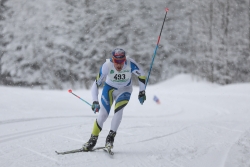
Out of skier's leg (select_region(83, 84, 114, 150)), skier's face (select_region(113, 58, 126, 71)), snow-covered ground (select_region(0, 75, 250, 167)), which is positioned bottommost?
snow-covered ground (select_region(0, 75, 250, 167))

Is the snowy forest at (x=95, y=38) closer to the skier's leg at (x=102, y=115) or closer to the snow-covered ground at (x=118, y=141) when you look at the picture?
the snow-covered ground at (x=118, y=141)

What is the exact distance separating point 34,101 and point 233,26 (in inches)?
669

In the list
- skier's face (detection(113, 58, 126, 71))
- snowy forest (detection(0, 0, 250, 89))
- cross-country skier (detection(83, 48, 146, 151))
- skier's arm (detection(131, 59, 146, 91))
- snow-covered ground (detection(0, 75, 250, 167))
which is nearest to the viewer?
snow-covered ground (detection(0, 75, 250, 167))

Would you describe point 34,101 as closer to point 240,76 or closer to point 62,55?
point 62,55

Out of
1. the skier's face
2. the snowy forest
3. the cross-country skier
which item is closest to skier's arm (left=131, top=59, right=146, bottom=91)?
the cross-country skier

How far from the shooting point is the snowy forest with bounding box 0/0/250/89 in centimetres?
2377

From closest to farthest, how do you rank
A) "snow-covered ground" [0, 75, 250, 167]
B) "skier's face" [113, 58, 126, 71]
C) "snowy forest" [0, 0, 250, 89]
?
"snow-covered ground" [0, 75, 250, 167] < "skier's face" [113, 58, 126, 71] < "snowy forest" [0, 0, 250, 89]

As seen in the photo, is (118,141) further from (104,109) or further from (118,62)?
(118,62)

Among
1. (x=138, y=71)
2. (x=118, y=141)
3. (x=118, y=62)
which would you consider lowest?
(x=118, y=141)

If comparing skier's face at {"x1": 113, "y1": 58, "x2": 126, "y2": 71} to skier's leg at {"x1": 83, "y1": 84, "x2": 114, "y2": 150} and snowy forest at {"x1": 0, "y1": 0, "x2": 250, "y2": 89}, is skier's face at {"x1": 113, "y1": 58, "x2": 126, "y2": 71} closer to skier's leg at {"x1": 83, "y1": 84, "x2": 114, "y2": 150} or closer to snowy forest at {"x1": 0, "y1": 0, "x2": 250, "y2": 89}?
skier's leg at {"x1": 83, "y1": 84, "x2": 114, "y2": 150}

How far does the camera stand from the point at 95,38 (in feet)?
85.0

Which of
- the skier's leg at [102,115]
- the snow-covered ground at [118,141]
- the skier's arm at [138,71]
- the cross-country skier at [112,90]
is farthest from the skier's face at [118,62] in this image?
the snow-covered ground at [118,141]

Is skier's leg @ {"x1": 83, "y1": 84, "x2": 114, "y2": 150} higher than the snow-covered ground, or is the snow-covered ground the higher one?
skier's leg @ {"x1": 83, "y1": 84, "x2": 114, "y2": 150}

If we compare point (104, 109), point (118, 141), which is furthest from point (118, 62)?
point (118, 141)
